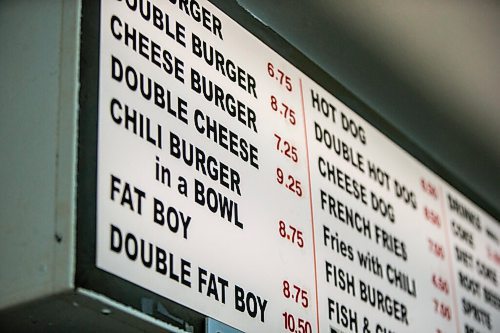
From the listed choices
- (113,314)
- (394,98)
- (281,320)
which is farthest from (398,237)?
(113,314)

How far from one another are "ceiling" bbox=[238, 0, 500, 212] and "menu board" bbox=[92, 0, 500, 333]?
4.2 inches

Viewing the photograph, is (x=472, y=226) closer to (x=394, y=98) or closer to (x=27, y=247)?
(x=394, y=98)

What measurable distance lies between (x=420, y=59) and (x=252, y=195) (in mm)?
604

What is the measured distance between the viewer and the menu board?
1271 mm

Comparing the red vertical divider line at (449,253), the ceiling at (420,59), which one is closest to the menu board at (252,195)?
the red vertical divider line at (449,253)

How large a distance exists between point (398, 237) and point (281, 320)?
0.43 m

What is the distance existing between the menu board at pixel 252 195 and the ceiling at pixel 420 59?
0.11 metres

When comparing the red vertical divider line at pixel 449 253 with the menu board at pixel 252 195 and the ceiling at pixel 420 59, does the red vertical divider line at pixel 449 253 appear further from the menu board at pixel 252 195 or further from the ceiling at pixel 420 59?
the ceiling at pixel 420 59

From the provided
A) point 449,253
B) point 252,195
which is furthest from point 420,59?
point 252,195

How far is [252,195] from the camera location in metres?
1.47

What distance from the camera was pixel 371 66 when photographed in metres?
1.91

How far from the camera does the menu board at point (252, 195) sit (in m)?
1.27

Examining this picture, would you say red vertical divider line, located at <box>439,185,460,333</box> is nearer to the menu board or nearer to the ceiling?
the menu board

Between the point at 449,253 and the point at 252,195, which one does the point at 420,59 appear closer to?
the point at 449,253
